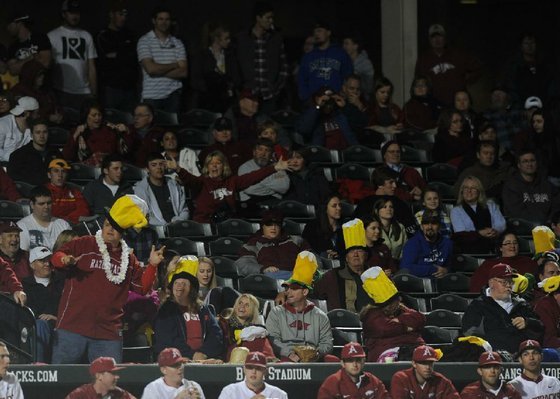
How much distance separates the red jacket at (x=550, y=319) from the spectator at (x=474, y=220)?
6.62 feet

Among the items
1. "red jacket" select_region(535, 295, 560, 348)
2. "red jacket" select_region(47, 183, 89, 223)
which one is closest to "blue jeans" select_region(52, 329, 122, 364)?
"red jacket" select_region(47, 183, 89, 223)

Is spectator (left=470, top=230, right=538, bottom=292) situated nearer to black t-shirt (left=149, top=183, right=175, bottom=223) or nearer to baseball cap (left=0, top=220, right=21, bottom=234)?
black t-shirt (left=149, top=183, right=175, bottom=223)

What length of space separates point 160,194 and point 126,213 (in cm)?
285

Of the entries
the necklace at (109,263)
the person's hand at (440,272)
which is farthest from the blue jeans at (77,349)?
the person's hand at (440,272)

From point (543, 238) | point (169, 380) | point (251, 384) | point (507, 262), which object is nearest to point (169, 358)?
point (169, 380)

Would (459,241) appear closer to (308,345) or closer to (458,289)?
(458,289)

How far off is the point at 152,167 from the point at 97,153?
37.1 inches

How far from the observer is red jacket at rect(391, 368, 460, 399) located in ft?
33.1

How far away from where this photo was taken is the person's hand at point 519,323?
436 inches

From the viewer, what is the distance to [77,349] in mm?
10352

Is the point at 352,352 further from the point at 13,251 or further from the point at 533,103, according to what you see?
the point at 533,103

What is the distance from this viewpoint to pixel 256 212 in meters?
13.7

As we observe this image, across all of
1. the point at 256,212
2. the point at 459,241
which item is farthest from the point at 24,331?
the point at 459,241

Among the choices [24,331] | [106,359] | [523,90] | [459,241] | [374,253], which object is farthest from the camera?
[523,90]
